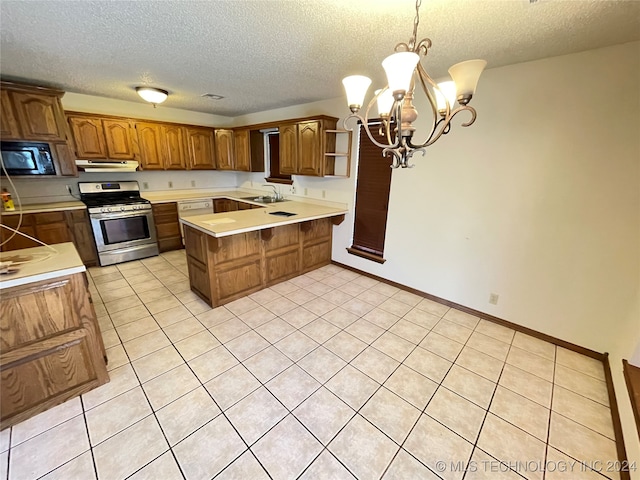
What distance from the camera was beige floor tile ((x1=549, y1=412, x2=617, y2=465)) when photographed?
146cm

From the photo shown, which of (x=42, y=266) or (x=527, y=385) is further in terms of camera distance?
(x=527, y=385)

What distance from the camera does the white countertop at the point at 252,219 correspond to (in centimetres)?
257

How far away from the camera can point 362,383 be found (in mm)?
1895

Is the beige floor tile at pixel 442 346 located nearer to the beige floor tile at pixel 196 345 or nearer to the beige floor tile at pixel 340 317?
the beige floor tile at pixel 340 317

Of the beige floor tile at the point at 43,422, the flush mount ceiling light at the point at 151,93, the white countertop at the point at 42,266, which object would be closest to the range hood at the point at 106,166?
the flush mount ceiling light at the point at 151,93

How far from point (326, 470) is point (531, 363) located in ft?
6.25

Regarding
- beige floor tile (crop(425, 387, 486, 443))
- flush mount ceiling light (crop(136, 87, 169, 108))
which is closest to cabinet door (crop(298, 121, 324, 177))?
flush mount ceiling light (crop(136, 87, 169, 108))

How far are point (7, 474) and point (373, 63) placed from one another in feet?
11.7

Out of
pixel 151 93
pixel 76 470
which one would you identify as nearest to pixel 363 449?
pixel 76 470

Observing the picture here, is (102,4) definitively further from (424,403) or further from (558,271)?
(558,271)

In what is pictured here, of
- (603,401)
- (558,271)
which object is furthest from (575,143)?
(603,401)

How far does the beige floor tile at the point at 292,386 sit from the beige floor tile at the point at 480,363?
1240 mm

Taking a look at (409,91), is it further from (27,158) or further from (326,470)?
(27,158)

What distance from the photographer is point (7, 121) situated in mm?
2906
